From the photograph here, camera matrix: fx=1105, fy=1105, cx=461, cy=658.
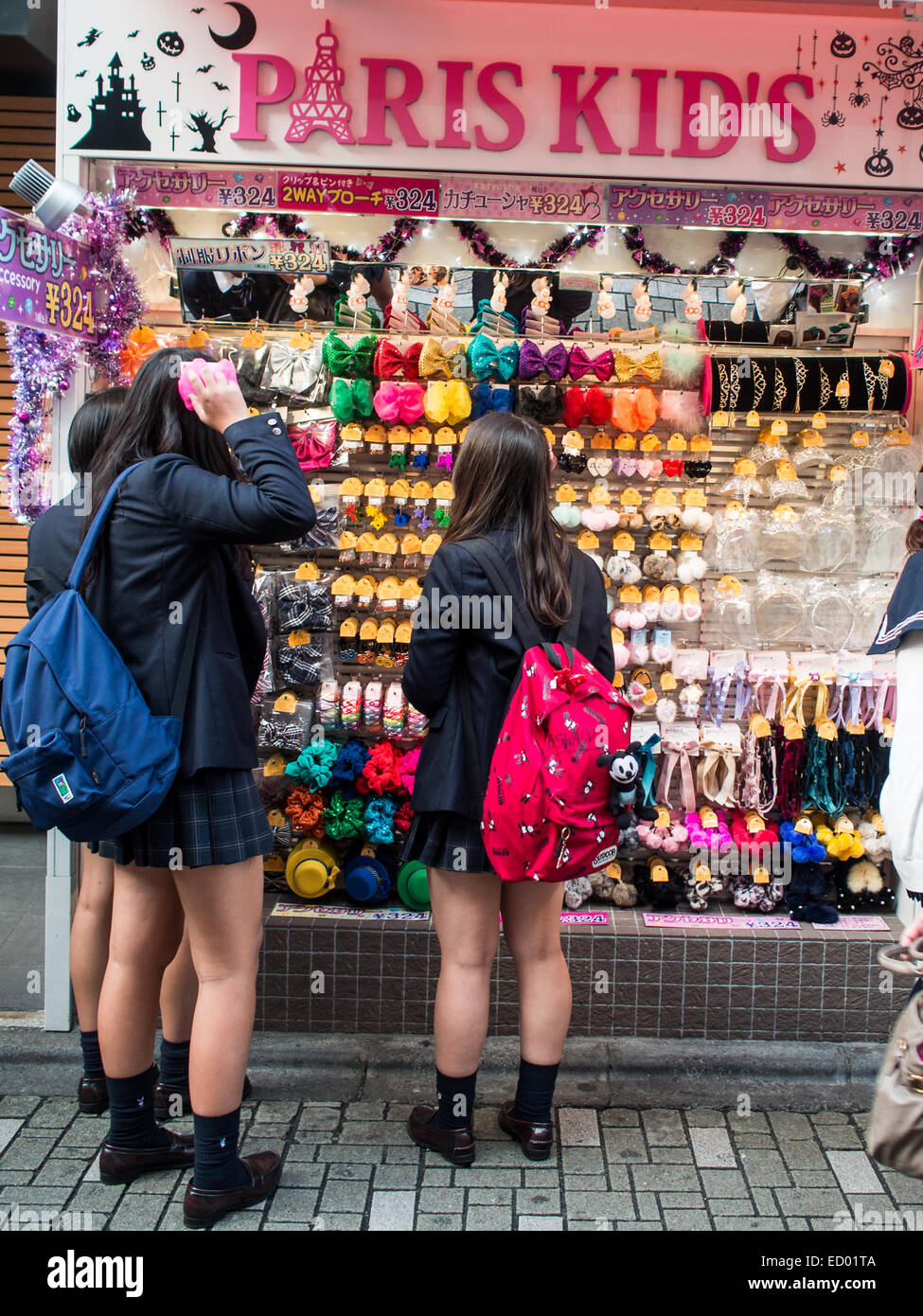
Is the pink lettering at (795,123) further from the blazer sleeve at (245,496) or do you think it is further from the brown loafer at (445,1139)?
the brown loafer at (445,1139)

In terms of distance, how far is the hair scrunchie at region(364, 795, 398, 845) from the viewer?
14.3 feet

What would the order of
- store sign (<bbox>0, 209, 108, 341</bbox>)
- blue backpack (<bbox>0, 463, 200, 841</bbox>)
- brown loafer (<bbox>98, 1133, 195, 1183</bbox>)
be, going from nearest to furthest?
blue backpack (<bbox>0, 463, 200, 841</bbox>), brown loafer (<bbox>98, 1133, 195, 1183</bbox>), store sign (<bbox>0, 209, 108, 341</bbox>)

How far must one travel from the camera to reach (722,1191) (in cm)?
324

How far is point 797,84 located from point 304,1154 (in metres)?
4.13

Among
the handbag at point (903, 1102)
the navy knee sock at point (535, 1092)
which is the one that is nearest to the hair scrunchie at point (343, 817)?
the navy knee sock at point (535, 1092)

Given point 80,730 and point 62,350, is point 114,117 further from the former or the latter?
point 80,730

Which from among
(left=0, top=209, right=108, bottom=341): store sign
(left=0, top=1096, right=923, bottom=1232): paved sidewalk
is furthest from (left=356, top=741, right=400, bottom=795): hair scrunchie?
(left=0, top=209, right=108, bottom=341): store sign

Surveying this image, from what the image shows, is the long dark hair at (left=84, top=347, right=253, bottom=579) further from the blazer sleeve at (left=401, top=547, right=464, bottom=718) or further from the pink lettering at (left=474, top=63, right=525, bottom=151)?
the pink lettering at (left=474, top=63, right=525, bottom=151)

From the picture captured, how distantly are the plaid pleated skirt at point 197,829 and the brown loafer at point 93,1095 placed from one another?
107cm

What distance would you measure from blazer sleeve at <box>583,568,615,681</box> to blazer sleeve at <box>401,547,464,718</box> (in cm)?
39

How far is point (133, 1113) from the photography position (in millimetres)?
3109

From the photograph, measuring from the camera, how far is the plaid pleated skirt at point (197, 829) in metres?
2.80

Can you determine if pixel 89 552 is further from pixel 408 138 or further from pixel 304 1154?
pixel 408 138

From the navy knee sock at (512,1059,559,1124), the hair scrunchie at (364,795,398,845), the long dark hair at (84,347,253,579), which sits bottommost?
the navy knee sock at (512,1059,559,1124)
